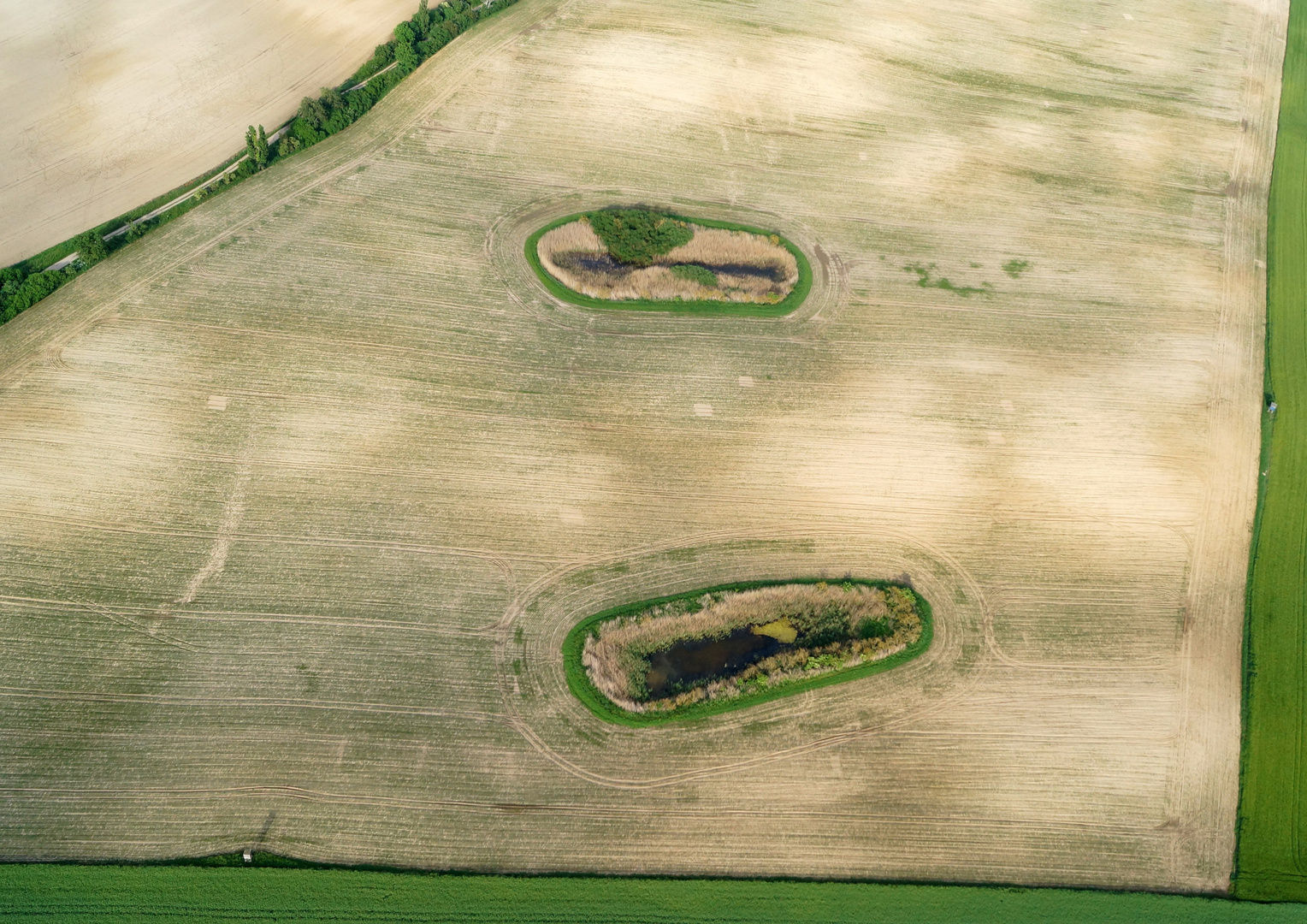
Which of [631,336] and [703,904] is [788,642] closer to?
[703,904]

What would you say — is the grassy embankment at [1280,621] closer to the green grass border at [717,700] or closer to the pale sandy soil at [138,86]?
the green grass border at [717,700]

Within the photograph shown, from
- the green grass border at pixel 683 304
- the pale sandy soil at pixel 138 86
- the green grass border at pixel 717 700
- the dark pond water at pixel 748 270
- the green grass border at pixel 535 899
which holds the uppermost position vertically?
the pale sandy soil at pixel 138 86

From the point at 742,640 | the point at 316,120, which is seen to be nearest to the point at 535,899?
the point at 742,640

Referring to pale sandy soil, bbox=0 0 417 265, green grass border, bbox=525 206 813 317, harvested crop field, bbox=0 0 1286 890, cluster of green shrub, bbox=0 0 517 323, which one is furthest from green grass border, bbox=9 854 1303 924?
pale sandy soil, bbox=0 0 417 265

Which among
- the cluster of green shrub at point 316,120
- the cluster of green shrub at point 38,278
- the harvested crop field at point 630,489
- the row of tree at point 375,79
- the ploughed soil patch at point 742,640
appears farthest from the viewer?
→ the row of tree at point 375,79

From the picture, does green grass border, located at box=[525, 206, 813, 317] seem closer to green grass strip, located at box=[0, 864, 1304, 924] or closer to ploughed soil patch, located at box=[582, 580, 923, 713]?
ploughed soil patch, located at box=[582, 580, 923, 713]

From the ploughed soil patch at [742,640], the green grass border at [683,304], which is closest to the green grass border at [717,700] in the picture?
the ploughed soil patch at [742,640]
